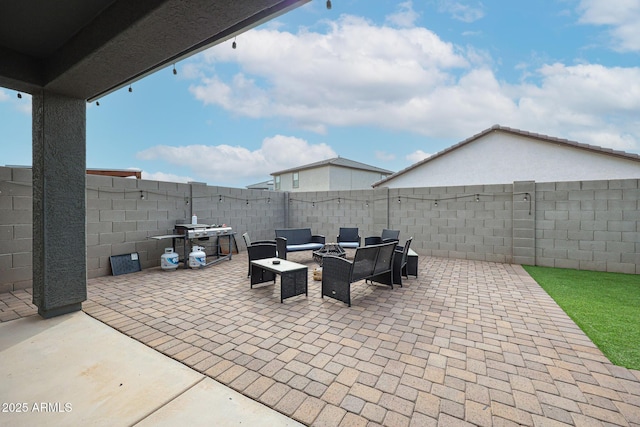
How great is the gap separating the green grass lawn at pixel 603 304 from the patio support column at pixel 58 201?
5.90 meters

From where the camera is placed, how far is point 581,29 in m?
7.40

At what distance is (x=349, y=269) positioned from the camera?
149 inches

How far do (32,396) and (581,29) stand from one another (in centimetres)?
1245

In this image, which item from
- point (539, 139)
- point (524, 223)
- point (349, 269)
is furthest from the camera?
point (539, 139)

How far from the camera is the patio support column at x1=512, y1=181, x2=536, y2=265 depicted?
6457 millimetres

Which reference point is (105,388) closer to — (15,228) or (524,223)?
(15,228)

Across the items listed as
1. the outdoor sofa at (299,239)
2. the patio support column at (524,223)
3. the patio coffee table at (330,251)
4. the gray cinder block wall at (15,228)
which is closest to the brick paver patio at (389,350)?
the gray cinder block wall at (15,228)

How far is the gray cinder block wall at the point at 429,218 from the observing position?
4.47 m

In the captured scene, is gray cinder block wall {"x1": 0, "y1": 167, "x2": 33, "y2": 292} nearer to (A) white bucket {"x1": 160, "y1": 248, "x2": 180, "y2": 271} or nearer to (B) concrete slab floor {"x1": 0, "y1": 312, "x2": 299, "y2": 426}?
(A) white bucket {"x1": 160, "y1": 248, "x2": 180, "y2": 271}

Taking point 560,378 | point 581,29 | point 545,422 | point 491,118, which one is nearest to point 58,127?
point 545,422

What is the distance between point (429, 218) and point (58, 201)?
7.68m

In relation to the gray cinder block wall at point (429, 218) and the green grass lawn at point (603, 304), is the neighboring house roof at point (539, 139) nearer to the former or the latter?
the gray cinder block wall at point (429, 218)

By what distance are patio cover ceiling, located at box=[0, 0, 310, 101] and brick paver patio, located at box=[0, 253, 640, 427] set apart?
2.67 metres

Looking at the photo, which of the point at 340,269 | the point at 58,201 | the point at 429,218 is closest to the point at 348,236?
the point at 429,218
